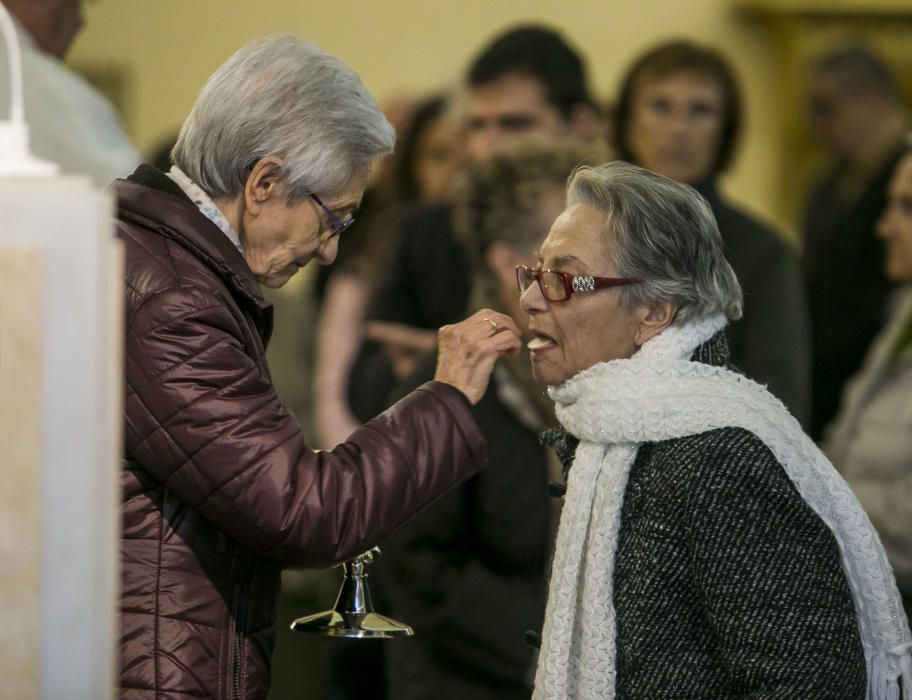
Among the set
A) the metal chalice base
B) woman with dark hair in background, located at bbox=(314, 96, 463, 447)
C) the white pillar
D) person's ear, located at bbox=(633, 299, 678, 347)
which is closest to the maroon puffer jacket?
the metal chalice base

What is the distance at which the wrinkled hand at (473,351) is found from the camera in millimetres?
2242

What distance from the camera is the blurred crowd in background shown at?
3.14 m

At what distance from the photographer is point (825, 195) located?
5.79m

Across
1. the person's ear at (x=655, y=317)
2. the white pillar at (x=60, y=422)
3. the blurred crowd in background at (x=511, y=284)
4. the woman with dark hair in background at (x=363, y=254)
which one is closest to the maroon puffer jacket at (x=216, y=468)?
the person's ear at (x=655, y=317)

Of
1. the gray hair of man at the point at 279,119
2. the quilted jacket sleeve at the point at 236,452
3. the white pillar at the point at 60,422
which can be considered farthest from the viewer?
the gray hair of man at the point at 279,119

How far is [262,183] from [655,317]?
0.63 meters

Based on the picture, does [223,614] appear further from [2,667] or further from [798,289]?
[798,289]

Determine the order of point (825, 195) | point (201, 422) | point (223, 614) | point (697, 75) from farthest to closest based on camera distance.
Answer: point (825, 195)
point (697, 75)
point (223, 614)
point (201, 422)

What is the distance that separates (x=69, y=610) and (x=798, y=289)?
2.86 metres

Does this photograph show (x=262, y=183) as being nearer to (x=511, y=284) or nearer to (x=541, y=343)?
(x=541, y=343)

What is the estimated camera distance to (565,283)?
92.3 inches

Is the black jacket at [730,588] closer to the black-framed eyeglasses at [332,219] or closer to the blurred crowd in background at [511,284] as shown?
the blurred crowd in background at [511,284]

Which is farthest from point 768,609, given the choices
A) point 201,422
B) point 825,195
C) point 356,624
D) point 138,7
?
point 138,7

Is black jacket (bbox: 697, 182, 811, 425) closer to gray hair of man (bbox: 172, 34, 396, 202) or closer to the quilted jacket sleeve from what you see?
gray hair of man (bbox: 172, 34, 396, 202)
